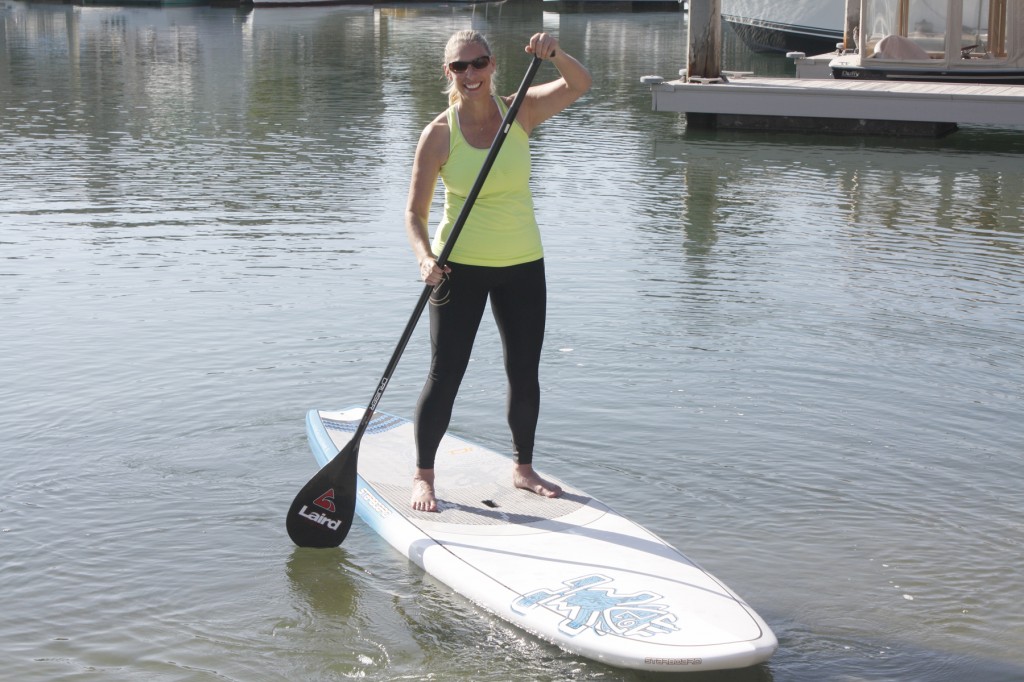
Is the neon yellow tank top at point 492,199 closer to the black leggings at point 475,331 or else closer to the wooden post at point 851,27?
the black leggings at point 475,331

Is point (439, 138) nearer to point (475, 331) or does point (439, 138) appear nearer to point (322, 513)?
point (475, 331)

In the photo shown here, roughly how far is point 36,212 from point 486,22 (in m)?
34.1

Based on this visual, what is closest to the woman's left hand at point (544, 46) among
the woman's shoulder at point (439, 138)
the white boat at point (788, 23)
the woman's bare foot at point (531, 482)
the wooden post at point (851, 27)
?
the woman's shoulder at point (439, 138)

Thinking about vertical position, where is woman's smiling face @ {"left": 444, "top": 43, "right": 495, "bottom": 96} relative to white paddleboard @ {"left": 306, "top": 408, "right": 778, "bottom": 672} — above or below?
above

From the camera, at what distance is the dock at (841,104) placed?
15.3m

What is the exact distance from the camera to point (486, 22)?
4359cm

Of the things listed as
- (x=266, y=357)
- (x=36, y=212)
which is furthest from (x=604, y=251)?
(x=36, y=212)

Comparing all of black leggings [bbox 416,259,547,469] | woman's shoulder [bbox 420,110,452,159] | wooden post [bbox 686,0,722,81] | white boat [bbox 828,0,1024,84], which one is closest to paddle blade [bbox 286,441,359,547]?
black leggings [bbox 416,259,547,469]

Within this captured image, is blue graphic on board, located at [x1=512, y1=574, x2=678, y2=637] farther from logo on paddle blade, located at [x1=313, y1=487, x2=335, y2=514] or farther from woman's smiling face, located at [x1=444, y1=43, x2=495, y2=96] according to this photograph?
woman's smiling face, located at [x1=444, y1=43, x2=495, y2=96]

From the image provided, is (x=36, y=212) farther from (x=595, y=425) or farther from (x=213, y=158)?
(x=595, y=425)

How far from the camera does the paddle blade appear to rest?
468cm

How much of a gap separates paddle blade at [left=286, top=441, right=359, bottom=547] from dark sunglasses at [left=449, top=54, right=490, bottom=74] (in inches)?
55.7

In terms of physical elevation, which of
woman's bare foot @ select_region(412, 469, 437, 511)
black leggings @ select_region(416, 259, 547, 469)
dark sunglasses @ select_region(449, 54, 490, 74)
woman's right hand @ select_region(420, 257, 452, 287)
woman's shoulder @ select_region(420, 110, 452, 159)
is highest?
dark sunglasses @ select_region(449, 54, 490, 74)

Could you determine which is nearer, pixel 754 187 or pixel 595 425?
pixel 595 425
